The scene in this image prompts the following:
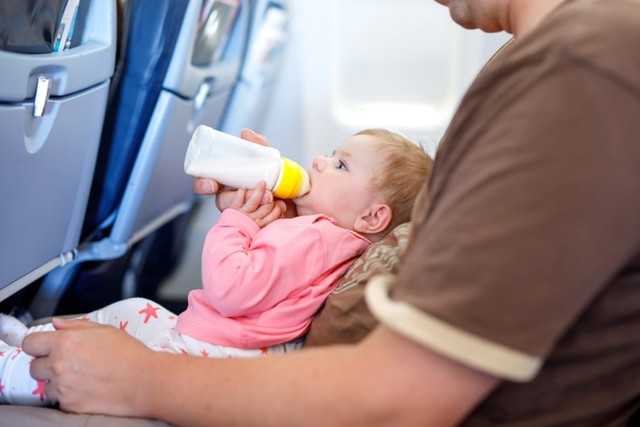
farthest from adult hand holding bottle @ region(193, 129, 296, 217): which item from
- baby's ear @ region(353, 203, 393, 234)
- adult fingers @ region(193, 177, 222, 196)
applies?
baby's ear @ region(353, 203, 393, 234)

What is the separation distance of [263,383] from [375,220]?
60cm

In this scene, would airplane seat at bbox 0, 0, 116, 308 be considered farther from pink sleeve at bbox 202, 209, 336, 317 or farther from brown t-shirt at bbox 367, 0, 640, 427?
brown t-shirt at bbox 367, 0, 640, 427

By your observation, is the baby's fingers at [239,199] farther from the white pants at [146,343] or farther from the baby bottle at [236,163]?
the white pants at [146,343]

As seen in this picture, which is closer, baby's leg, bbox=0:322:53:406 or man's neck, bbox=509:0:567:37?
man's neck, bbox=509:0:567:37

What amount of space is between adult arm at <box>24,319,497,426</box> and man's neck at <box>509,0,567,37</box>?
0.46 m

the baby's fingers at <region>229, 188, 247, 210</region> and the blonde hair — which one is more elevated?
the blonde hair

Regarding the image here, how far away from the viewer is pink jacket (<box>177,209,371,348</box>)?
109 centimetres

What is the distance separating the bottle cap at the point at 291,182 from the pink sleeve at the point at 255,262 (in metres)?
0.08

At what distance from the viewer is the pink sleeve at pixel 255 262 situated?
1.08 metres

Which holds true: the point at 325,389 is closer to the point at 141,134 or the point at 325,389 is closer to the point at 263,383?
the point at 263,383

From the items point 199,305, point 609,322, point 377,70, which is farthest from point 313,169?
point 377,70

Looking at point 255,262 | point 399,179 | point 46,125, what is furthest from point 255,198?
point 46,125

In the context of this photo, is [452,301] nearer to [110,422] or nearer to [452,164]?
[452,164]

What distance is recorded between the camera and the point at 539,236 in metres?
0.62
